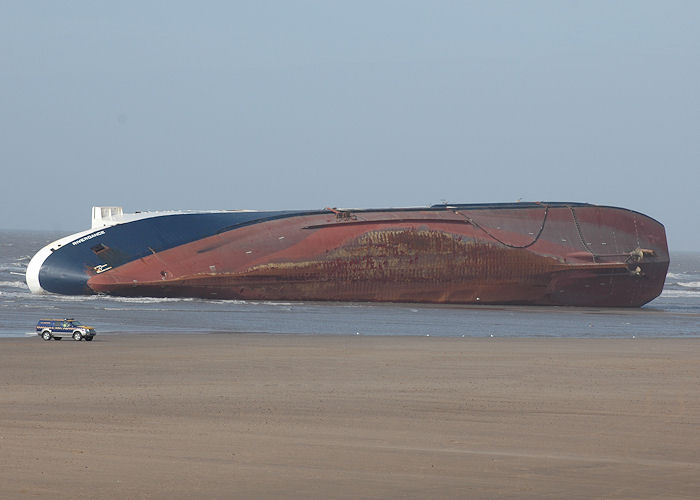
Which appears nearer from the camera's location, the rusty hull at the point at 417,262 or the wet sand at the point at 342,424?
the wet sand at the point at 342,424

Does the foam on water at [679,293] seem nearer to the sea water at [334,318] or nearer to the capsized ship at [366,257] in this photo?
the capsized ship at [366,257]

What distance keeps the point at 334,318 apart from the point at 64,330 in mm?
12263

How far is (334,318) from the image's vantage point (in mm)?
33656

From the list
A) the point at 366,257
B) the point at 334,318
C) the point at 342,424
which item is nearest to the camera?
the point at 342,424

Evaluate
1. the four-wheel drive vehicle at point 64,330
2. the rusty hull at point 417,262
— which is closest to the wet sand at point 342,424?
the four-wheel drive vehicle at point 64,330

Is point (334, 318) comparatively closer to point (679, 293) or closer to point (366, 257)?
point (366, 257)

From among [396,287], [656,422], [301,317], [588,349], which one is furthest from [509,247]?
[656,422]

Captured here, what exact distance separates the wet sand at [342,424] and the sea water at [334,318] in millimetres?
7832

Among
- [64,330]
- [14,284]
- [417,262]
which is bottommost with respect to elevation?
[64,330]

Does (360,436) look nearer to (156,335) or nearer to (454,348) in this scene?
(454,348)

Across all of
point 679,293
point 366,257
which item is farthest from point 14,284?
point 679,293

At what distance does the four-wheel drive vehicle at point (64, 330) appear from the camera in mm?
22922

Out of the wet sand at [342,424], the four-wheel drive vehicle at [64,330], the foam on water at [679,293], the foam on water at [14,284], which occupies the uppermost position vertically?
the foam on water at [14,284]

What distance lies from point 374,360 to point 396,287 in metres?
23.3
